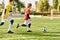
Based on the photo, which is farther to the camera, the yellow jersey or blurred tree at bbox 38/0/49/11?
blurred tree at bbox 38/0/49/11

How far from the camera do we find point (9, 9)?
47.4ft

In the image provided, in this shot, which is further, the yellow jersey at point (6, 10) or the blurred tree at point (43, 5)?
the blurred tree at point (43, 5)

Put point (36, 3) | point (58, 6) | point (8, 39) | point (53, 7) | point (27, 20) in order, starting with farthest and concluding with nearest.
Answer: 1. point (36, 3)
2. point (53, 7)
3. point (58, 6)
4. point (27, 20)
5. point (8, 39)

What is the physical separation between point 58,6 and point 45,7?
5731mm

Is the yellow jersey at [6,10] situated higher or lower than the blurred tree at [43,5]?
higher

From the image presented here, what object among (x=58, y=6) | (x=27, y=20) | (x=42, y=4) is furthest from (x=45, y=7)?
(x=27, y=20)

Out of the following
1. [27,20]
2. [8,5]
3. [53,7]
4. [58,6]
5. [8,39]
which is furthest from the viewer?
[53,7]

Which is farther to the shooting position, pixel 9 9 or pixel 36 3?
pixel 36 3

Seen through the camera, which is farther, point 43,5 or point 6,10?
point 43,5

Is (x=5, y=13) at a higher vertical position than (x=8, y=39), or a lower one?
higher

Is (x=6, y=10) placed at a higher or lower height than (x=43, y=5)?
higher

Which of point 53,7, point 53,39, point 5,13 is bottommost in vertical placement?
point 53,7

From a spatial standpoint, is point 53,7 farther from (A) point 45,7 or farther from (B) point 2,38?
(B) point 2,38

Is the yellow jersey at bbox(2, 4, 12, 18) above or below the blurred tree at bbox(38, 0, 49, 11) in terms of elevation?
above
